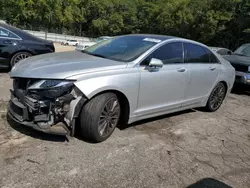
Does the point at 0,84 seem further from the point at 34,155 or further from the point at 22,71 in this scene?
the point at 34,155

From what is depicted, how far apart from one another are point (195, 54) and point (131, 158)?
2576mm

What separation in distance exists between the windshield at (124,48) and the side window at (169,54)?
14cm

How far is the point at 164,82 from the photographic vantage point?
415cm

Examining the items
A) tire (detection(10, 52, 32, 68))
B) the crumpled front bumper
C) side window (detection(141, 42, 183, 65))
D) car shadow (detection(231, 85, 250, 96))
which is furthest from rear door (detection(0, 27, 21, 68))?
car shadow (detection(231, 85, 250, 96))

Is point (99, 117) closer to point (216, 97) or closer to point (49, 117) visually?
point (49, 117)

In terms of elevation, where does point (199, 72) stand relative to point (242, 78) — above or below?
above

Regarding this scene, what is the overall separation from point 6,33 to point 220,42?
A: 130 ft

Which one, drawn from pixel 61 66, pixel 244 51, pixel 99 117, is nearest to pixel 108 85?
pixel 99 117

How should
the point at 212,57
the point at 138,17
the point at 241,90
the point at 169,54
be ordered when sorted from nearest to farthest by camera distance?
1. the point at 169,54
2. the point at 212,57
3. the point at 241,90
4. the point at 138,17

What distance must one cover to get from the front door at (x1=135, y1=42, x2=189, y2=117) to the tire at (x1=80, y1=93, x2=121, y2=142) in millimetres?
461

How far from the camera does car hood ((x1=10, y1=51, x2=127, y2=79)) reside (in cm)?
323

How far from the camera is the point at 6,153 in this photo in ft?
10.1

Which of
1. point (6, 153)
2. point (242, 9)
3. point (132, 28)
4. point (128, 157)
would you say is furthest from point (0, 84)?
point (132, 28)

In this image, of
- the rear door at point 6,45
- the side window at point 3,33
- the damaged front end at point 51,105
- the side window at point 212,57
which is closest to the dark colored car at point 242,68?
the side window at point 212,57
